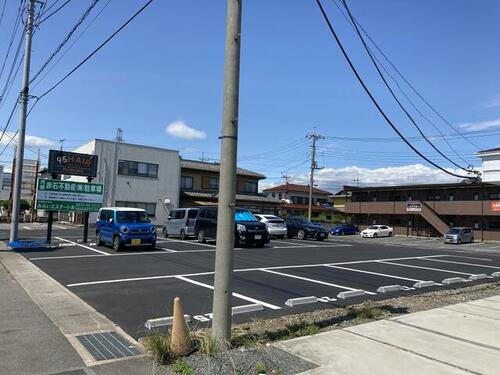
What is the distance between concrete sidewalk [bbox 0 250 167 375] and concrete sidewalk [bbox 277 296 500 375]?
77.0 inches

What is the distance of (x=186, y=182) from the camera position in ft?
159

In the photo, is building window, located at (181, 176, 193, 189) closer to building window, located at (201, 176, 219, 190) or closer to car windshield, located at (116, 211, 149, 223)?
building window, located at (201, 176, 219, 190)

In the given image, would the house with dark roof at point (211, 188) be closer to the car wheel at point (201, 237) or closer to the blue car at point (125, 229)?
the car wheel at point (201, 237)

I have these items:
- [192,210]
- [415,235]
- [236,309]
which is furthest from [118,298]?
[415,235]

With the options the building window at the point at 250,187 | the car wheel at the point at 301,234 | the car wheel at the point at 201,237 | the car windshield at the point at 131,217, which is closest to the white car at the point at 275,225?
the car wheel at the point at 301,234

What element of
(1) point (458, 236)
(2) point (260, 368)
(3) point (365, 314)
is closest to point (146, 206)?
(1) point (458, 236)

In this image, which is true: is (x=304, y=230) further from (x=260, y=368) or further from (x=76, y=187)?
(x=260, y=368)

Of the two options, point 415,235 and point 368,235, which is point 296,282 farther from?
point 415,235

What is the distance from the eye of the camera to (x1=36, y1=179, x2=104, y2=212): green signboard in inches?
819

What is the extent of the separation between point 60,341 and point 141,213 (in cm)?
1408

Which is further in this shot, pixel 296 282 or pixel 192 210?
pixel 192 210

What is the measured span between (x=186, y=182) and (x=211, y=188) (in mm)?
3182

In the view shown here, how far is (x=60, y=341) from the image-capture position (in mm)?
6086

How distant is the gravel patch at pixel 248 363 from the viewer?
4883 millimetres
